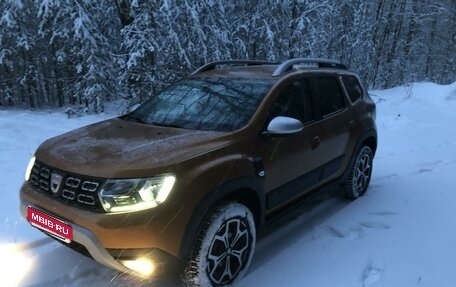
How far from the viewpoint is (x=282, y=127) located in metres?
3.50

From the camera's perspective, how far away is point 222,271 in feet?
10.7

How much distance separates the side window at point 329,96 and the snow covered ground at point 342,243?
1.18 m

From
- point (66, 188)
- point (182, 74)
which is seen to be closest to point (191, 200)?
point (66, 188)

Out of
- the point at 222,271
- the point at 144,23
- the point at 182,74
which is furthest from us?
the point at 182,74

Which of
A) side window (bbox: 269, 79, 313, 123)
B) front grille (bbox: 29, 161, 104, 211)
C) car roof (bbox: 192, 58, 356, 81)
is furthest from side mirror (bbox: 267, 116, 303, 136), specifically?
front grille (bbox: 29, 161, 104, 211)

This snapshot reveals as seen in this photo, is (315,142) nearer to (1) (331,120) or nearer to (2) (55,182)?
(1) (331,120)

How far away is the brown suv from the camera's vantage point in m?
2.80

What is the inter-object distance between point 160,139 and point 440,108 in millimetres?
10845

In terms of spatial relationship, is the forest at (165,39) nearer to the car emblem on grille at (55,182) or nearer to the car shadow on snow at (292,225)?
the car shadow on snow at (292,225)

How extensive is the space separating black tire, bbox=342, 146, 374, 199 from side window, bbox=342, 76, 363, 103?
0.64 m

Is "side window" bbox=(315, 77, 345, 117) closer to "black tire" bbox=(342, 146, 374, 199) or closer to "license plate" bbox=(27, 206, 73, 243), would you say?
"black tire" bbox=(342, 146, 374, 199)

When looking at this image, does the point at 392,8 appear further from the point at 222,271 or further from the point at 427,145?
the point at 222,271

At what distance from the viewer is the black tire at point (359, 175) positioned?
5.22 meters

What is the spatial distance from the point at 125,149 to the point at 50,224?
2.38 ft
